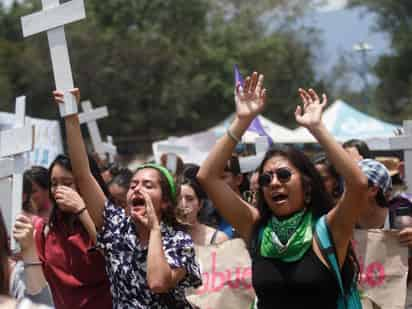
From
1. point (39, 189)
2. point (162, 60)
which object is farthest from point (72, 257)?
point (162, 60)

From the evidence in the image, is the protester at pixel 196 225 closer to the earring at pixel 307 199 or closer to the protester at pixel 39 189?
the protester at pixel 39 189

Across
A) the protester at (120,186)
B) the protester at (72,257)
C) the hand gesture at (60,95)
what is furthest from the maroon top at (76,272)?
the protester at (120,186)

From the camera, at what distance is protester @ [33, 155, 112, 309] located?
157 inches

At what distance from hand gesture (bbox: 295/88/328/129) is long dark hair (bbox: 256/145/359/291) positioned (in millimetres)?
197

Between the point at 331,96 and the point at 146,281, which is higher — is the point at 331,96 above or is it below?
above

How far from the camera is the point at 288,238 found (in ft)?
11.2

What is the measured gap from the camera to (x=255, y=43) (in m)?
45.5

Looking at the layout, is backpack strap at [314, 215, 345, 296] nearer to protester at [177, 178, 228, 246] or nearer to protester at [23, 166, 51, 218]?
protester at [177, 178, 228, 246]

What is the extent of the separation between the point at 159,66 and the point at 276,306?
37301 mm

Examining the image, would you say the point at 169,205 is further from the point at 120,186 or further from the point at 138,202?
the point at 120,186

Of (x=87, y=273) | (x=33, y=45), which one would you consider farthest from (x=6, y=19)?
(x=87, y=273)

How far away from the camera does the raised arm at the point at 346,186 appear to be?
3.34 m

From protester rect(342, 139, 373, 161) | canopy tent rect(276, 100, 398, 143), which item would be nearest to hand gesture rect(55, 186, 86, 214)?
protester rect(342, 139, 373, 161)

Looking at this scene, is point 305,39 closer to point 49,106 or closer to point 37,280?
point 49,106
